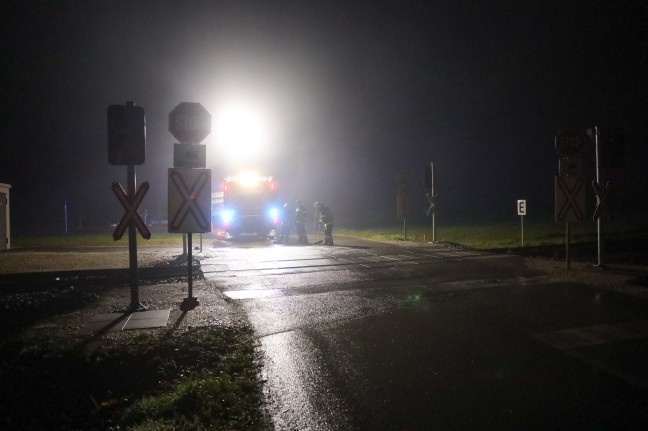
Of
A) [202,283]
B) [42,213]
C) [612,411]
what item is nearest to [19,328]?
[202,283]

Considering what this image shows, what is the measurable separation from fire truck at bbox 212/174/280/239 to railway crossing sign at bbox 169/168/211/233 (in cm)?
1745

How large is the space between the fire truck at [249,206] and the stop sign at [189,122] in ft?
56.3

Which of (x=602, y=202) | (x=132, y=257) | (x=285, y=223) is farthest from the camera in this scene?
(x=285, y=223)

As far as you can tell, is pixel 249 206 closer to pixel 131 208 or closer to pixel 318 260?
pixel 318 260

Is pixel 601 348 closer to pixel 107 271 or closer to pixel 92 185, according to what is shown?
pixel 107 271

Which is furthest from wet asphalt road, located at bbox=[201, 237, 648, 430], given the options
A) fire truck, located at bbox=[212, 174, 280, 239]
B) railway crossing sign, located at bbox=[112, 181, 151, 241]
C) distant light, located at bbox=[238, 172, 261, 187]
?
distant light, located at bbox=[238, 172, 261, 187]

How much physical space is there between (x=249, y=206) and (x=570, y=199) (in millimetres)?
17398

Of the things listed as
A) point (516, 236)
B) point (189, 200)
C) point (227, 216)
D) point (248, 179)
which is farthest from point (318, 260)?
point (516, 236)

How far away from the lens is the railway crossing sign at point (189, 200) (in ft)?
29.2

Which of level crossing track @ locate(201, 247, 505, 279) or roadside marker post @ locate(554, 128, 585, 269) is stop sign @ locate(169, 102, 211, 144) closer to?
level crossing track @ locate(201, 247, 505, 279)

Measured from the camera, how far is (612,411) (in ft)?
A: 14.5

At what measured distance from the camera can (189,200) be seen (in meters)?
8.98

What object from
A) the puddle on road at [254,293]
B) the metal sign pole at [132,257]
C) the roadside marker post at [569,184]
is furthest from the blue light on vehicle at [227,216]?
the metal sign pole at [132,257]

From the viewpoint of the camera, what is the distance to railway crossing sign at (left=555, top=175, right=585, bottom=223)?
40.6ft
